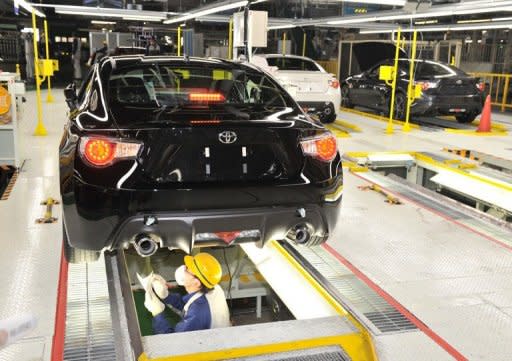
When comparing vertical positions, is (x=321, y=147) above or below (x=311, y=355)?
above

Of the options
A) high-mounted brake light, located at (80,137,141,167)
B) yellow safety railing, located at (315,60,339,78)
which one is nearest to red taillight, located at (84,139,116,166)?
high-mounted brake light, located at (80,137,141,167)

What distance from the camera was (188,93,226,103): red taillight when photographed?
11.0 ft

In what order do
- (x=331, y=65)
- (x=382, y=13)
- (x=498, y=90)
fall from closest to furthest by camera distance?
(x=382, y=13) → (x=498, y=90) → (x=331, y=65)

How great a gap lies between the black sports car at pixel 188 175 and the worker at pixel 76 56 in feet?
60.2

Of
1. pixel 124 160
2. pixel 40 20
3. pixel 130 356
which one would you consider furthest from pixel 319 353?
Answer: pixel 40 20

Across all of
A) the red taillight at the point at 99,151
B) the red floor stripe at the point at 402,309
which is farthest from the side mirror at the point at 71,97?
the red floor stripe at the point at 402,309

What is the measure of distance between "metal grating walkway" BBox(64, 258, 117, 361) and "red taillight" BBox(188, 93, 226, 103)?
4.08 ft

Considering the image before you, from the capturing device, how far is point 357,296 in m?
3.21

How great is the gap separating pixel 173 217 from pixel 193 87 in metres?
1.41

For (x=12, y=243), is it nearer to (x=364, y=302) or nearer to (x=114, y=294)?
(x=114, y=294)

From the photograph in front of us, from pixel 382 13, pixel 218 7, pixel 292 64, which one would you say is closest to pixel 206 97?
pixel 292 64

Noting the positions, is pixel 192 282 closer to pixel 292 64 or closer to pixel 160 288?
pixel 160 288

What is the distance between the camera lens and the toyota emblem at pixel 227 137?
2746mm

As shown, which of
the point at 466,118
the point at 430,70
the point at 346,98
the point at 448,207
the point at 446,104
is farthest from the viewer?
the point at 346,98
